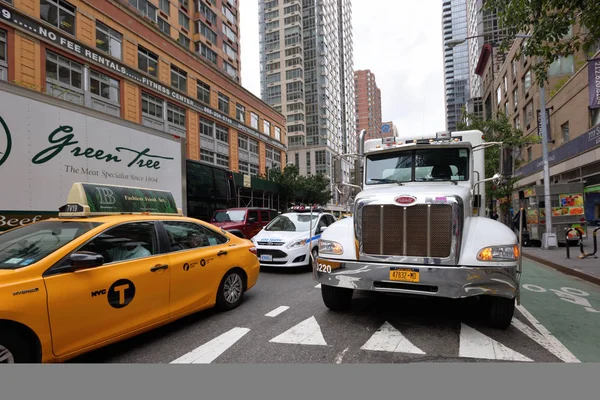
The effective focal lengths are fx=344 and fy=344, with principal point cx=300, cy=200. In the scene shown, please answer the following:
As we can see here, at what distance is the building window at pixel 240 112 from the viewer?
3584 cm

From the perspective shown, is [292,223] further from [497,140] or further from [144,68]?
[144,68]

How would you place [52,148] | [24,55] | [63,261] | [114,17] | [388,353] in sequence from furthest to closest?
[114,17]
[24,55]
[52,148]
[388,353]
[63,261]

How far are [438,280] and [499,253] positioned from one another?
29.9 inches

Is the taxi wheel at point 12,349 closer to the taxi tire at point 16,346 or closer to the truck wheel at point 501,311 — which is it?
the taxi tire at point 16,346

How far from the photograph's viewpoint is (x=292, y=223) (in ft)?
32.1

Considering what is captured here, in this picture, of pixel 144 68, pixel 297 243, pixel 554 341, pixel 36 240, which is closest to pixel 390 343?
pixel 554 341

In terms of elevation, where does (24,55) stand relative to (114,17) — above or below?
below

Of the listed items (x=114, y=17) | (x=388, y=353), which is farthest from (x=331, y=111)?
(x=388, y=353)

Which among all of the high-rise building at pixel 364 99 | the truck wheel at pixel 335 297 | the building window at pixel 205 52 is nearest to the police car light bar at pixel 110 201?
the truck wheel at pixel 335 297

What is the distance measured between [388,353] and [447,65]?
538ft

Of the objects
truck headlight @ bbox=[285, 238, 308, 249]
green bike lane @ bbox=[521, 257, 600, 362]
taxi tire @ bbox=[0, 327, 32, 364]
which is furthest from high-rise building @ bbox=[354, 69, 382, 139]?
taxi tire @ bbox=[0, 327, 32, 364]

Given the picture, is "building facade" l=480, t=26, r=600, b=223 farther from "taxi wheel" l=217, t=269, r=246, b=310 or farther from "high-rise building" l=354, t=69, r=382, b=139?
"high-rise building" l=354, t=69, r=382, b=139

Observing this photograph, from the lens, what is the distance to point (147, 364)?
3328 millimetres

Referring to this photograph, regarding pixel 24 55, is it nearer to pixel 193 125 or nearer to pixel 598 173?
pixel 193 125
